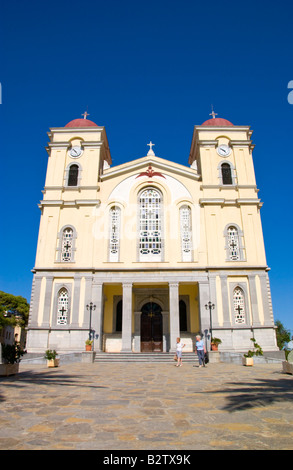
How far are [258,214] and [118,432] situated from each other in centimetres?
2303

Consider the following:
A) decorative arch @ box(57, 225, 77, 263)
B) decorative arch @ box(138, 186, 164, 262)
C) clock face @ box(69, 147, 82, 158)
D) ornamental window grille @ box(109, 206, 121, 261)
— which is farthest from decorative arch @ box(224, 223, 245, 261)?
clock face @ box(69, 147, 82, 158)

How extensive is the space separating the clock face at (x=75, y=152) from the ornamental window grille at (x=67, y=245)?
6655 millimetres

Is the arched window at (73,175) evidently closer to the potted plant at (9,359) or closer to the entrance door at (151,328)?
the entrance door at (151,328)

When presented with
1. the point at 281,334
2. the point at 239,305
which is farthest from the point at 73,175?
the point at 281,334

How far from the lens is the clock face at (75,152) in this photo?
Result: 27.8m

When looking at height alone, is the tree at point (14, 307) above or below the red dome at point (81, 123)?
below

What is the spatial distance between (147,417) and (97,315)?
17252 millimetres

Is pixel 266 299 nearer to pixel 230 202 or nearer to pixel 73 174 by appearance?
pixel 230 202

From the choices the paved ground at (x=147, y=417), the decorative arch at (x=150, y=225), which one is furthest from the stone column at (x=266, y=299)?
the paved ground at (x=147, y=417)

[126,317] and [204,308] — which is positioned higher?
[204,308]

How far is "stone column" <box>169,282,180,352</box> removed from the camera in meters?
22.4

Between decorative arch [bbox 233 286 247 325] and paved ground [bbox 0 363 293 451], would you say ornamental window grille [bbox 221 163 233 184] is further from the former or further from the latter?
paved ground [bbox 0 363 293 451]

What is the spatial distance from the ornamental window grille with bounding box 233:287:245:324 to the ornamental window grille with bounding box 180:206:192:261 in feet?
13.6

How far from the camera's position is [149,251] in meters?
24.8
